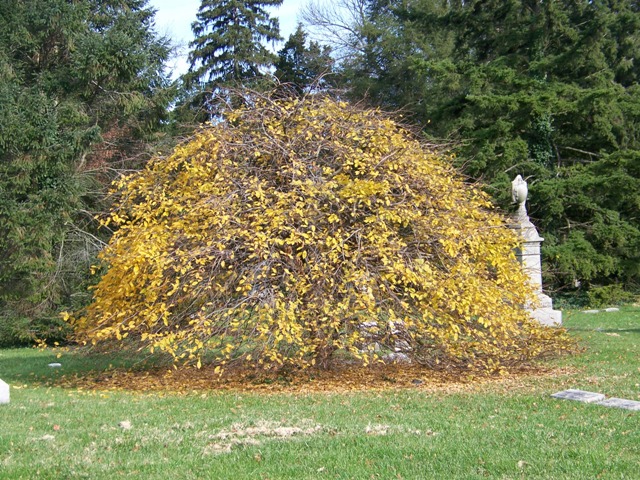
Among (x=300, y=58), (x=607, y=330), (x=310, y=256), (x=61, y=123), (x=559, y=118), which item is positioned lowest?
(x=607, y=330)

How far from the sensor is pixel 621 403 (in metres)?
6.54

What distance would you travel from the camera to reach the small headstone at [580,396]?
6.77 metres

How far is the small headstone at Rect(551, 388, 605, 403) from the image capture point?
6766mm

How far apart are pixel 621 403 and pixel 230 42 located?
24.1 metres

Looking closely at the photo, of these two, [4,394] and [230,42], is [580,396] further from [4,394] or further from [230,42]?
[230,42]

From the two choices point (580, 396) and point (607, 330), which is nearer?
point (580, 396)

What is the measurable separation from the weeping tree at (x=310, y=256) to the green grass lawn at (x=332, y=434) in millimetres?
762

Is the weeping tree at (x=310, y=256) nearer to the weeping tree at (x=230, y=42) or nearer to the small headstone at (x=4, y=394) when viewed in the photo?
the small headstone at (x=4, y=394)

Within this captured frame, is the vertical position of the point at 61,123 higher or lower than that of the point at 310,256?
higher

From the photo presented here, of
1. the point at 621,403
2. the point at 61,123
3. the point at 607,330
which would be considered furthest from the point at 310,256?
the point at 61,123

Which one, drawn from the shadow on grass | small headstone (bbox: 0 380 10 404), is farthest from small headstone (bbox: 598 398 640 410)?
the shadow on grass

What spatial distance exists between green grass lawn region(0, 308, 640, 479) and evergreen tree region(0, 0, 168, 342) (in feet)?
28.9

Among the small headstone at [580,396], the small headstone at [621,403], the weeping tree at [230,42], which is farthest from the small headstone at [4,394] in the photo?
the weeping tree at [230,42]

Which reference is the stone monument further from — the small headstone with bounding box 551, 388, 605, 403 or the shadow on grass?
the small headstone with bounding box 551, 388, 605, 403
